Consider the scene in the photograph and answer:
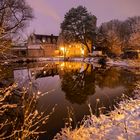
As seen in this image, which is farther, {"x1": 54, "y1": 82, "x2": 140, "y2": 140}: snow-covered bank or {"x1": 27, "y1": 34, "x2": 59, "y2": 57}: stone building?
{"x1": 27, "y1": 34, "x2": 59, "y2": 57}: stone building

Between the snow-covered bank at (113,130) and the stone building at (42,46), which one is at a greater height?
the stone building at (42,46)

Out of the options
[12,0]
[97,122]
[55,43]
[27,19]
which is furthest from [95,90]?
[55,43]

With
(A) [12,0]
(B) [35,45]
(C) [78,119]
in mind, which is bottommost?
(C) [78,119]

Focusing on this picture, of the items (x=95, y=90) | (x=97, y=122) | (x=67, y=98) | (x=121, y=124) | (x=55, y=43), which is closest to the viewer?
(x=121, y=124)

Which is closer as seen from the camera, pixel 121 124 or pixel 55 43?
pixel 121 124

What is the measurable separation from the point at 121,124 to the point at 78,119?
10.9 feet

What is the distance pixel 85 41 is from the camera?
50219mm

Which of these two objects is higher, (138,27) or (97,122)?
(138,27)

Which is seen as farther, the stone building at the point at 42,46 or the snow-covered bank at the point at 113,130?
the stone building at the point at 42,46

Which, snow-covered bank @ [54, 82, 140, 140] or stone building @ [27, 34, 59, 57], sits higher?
stone building @ [27, 34, 59, 57]

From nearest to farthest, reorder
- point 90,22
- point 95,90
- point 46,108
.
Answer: point 46,108 < point 95,90 < point 90,22

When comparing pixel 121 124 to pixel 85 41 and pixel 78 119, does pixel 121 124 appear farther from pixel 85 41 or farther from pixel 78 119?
pixel 85 41

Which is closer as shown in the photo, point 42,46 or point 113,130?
point 113,130

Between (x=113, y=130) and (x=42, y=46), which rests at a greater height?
(x=42, y=46)
